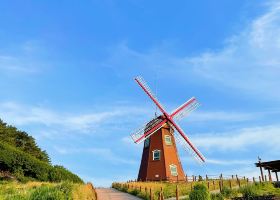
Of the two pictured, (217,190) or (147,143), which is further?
(147,143)

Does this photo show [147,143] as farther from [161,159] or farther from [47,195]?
[47,195]

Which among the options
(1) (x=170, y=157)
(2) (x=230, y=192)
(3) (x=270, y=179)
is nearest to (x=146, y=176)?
(1) (x=170, y=157)

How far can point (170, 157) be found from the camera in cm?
5044

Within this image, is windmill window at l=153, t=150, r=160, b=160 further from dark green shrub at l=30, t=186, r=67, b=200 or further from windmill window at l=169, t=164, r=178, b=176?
dark green shrub at l=30, t=186, r=67, b=200

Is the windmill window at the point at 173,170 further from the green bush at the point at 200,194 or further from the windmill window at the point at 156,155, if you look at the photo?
the green bush at the point at 200,194

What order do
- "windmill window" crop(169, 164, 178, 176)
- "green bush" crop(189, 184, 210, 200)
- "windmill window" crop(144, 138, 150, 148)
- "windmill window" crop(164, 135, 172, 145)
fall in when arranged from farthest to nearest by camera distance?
"windmill window" crop(144, 138, 150, 148) < "windmill window" crop(164, 135, 172, 145) < "windmill window" crop(169, 164, 178, 176) < "green bush" crop(189, 184, 210, 200)

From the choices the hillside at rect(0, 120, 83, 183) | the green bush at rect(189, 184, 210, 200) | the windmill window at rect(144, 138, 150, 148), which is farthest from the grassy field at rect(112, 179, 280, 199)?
the hillside at rect(0, 120, 83, 183)

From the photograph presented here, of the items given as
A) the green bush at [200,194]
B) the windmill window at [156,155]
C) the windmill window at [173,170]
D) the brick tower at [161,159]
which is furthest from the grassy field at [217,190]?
the windmill window at [173,170]

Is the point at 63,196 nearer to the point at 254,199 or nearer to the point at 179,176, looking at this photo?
the point at 254,199

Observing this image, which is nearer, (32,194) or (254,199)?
(32,194)

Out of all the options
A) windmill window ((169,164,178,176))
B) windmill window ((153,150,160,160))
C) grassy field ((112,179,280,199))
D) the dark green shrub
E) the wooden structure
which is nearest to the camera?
the dark green shrub

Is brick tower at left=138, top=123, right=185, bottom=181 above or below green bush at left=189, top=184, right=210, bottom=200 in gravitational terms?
above

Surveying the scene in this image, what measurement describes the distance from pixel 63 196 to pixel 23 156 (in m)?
29.3

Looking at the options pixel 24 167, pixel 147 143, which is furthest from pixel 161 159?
pixel 24 167
